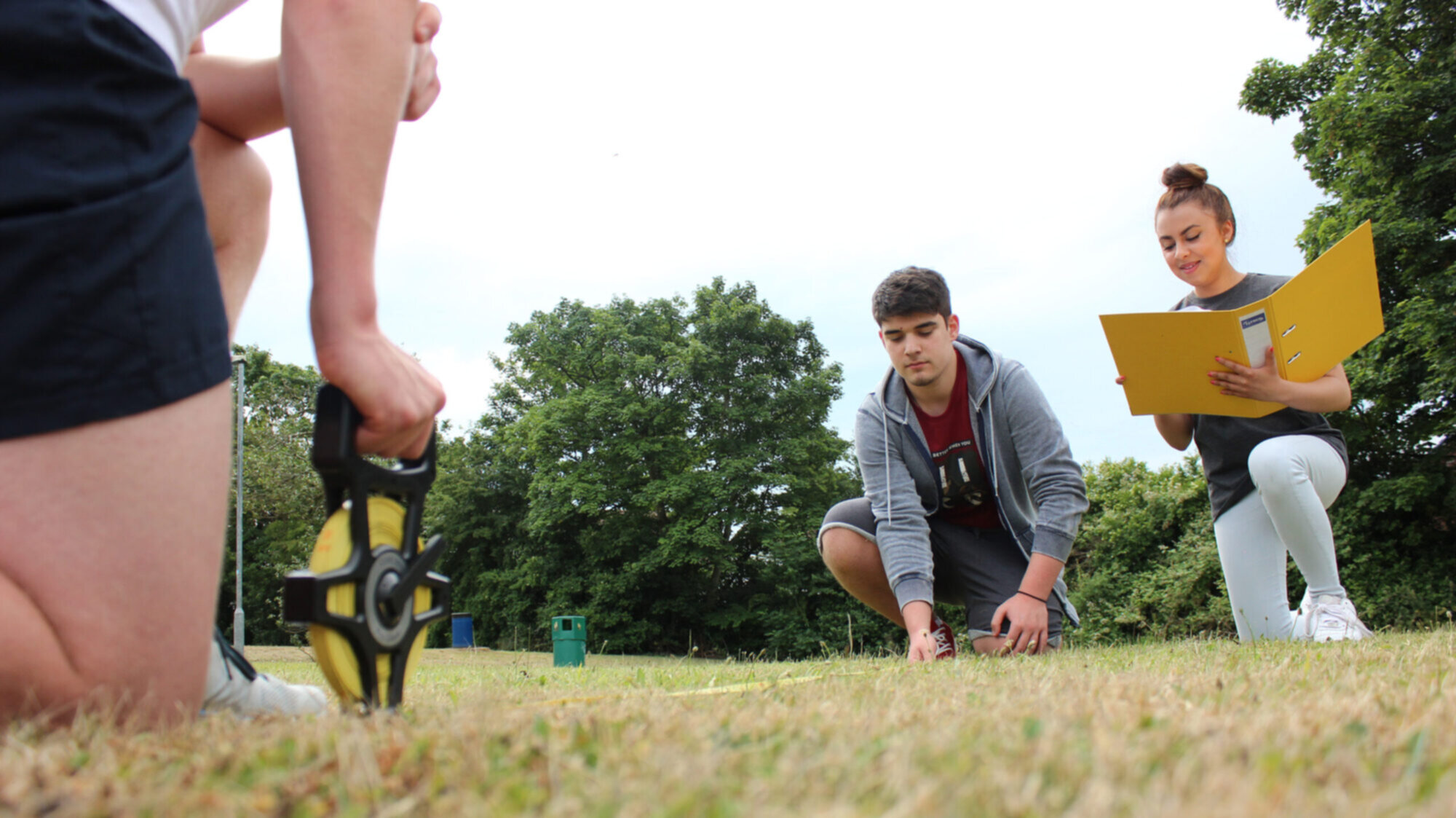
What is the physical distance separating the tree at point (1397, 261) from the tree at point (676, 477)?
66.8 ft

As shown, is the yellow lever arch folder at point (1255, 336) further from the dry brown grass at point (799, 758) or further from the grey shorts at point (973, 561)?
the dry brown grass at point (799, 758)

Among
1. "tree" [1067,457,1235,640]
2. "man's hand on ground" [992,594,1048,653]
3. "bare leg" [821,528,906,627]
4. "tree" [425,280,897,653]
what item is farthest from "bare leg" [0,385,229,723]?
"tree" [425,280,897,653]

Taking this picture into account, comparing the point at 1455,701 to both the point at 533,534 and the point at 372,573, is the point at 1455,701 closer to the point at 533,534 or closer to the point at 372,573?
the point at 372,573

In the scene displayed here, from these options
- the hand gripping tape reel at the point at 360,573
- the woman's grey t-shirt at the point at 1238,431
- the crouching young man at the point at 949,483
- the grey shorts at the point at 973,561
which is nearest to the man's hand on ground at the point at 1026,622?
the crouching young man at the point at 949,483

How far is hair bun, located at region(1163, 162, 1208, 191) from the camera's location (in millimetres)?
4844

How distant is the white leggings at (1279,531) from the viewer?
4410 mm

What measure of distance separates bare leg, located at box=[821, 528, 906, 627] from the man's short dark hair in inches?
49.8

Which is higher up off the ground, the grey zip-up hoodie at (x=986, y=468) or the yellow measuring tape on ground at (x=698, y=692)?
the grey zip-up hoodie at (x=986, y=468)

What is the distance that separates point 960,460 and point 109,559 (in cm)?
427

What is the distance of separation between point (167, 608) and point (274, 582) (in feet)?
136

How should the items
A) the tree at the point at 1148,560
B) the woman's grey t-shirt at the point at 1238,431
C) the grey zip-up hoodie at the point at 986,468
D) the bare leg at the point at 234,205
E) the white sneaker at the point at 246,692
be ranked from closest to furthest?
1. the white sneaker at the point at 246,692
2. the bare leg at the point at 234,205
3. the grey zip-up hoodie at the point at 986,468
4. the woman's grey t-shirt at the point at 1238,431
5. the tree at the point at 1148,560

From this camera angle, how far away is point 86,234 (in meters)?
1.41

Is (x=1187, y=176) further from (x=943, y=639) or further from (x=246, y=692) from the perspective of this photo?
(x=246, y=692)

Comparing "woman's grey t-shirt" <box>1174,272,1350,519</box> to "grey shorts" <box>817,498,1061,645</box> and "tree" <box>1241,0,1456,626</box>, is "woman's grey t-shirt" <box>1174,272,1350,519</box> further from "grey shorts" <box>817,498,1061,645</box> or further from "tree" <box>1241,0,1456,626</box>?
"tree" <box>1241,0,1456,626</box>
